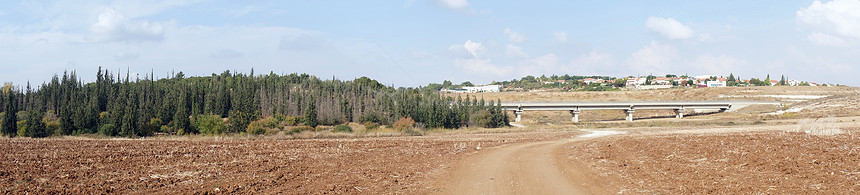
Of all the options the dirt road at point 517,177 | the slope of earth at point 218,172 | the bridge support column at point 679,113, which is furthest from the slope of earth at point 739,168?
the bridge support column at point 679,113

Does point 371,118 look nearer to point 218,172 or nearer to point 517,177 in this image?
point 218,172

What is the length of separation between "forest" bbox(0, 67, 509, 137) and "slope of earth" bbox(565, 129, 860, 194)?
48.6 m

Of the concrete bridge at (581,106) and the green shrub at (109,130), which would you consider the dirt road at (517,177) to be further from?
the concrete bridge at (581,106)

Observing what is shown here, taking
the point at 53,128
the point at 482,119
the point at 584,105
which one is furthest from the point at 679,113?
the point at 53,128

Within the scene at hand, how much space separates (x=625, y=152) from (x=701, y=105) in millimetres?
112283

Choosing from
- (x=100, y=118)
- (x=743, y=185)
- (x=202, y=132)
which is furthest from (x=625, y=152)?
(x=100, y=118)

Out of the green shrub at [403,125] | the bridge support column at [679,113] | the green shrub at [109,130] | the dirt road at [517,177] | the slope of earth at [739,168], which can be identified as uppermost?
the slope of earth at [739,168]

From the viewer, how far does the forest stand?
67562 millimetres

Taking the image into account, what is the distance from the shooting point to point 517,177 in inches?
612

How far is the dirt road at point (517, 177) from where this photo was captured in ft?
43.3

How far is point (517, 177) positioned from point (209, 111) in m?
95.2

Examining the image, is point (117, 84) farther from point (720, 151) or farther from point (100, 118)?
point (720, 151)

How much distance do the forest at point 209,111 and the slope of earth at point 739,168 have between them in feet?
160

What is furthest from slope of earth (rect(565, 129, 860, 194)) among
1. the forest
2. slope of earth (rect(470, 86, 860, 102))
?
slope of earth (rect(470, 86, 860, 102))
